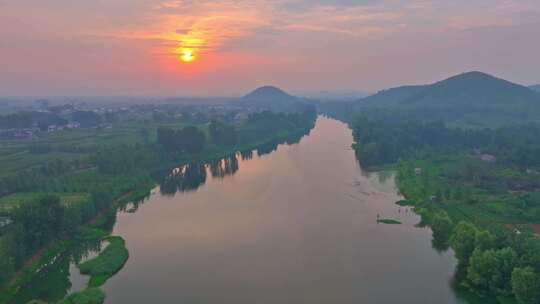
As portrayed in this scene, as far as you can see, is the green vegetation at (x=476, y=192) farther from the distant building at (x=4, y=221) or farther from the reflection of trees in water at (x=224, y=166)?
the distant building at (x=4, y=221)

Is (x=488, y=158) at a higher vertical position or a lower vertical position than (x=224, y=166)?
higher

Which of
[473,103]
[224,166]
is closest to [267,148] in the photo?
[224,166]

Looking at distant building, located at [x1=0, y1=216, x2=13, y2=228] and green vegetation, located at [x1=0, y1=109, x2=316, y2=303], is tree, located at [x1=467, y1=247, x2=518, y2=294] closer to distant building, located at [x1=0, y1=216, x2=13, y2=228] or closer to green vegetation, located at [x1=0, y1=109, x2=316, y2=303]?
green vegetation, located at [x1=0, y1=109, x2=316, y2=303]

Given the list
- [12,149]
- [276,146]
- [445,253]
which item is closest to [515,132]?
[276,146]

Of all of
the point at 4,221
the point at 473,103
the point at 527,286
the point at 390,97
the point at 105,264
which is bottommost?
the point at 105,264

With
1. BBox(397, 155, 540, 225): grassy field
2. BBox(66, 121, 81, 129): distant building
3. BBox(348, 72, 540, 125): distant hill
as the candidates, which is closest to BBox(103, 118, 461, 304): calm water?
BBox(397, 155, 540, 225): grassy field

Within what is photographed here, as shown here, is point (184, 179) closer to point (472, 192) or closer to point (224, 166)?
point (224, 166)
